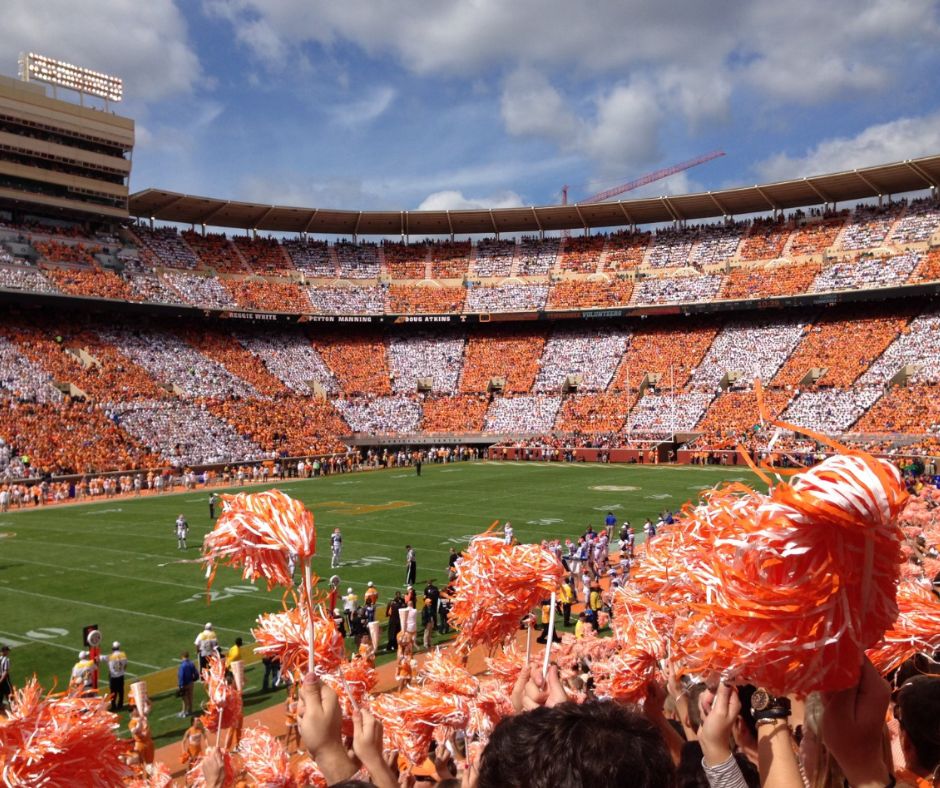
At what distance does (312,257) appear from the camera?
66250 millimetres

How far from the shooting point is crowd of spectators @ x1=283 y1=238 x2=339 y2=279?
213ft

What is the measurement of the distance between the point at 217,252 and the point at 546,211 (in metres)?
25.7

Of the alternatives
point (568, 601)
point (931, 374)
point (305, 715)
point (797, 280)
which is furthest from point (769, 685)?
point (797, 280)

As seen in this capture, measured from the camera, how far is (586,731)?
1.89m

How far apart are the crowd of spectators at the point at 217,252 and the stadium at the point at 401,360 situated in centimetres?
27

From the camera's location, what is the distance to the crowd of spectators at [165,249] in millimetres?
57312

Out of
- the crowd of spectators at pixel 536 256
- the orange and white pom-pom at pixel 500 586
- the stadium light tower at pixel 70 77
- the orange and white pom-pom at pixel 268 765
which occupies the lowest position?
the orange and white pom-pom at pixel 268 765


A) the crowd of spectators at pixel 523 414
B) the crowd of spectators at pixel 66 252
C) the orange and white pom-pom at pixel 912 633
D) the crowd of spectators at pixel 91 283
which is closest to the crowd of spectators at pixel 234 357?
the crowd of spectators at pixel 91 283

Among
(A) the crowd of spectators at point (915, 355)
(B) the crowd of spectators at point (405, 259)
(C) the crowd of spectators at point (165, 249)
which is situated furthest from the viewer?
(B) the crowd of spectators at point (405, 259)

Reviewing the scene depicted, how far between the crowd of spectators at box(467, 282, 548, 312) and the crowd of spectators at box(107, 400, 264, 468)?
2309 cm

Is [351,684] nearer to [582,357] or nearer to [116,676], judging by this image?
[116,676]

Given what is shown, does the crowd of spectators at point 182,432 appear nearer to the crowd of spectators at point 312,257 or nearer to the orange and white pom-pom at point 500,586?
the crowd of spectators at point 312,257

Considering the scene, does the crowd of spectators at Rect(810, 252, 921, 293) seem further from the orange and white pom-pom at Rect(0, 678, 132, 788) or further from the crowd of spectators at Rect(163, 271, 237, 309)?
the orange and white pom-pom at Rect(0, 678, 132, 788)

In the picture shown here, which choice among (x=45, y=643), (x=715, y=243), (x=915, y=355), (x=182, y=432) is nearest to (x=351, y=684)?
(x=45, y=643)
